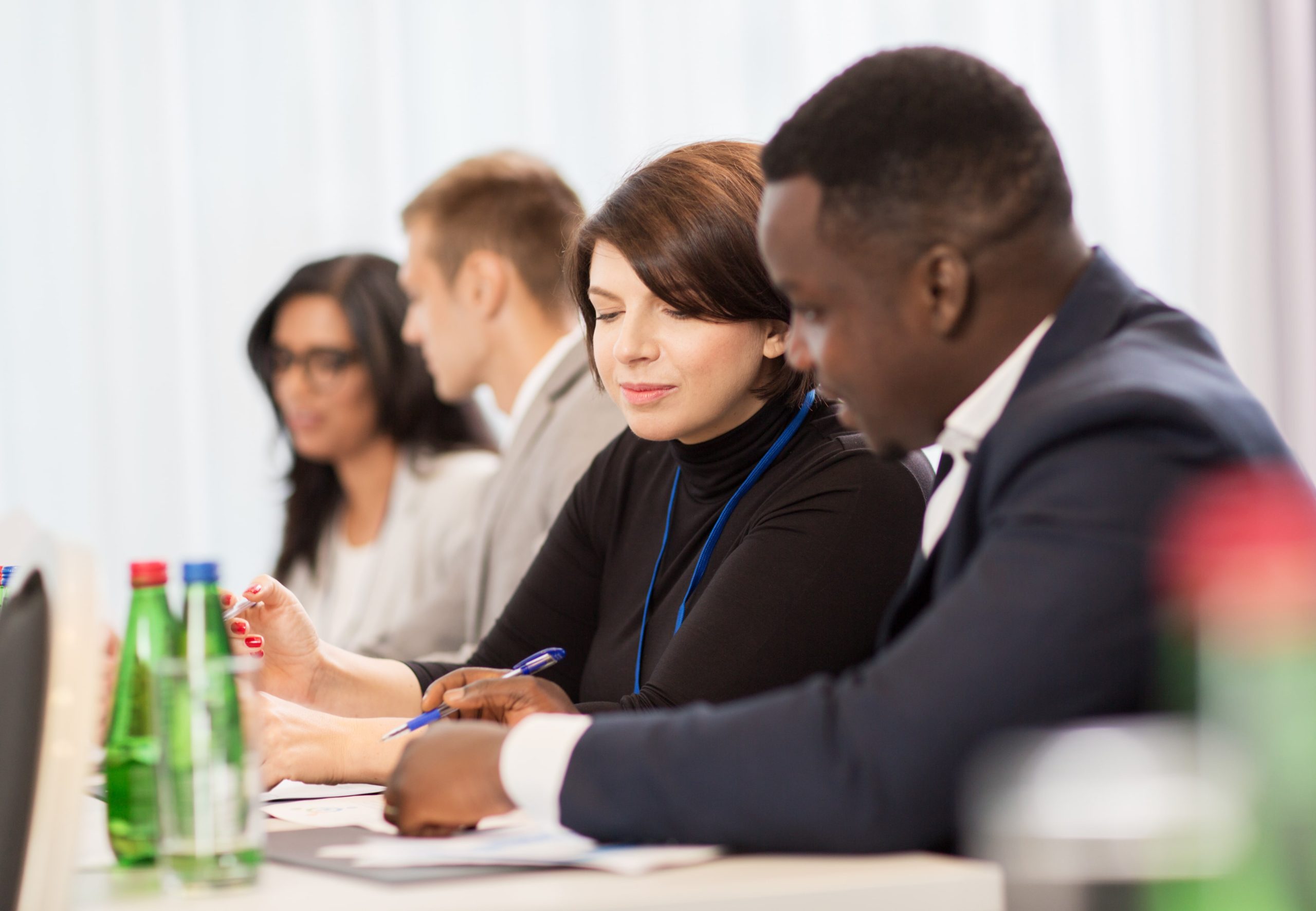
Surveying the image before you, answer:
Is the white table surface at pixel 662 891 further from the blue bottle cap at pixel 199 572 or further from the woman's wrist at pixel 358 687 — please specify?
the woman's wrist at pixel 358 687

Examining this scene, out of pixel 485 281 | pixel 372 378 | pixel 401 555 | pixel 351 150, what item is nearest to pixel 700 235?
pixel 485 281

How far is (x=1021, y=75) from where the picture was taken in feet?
12.6

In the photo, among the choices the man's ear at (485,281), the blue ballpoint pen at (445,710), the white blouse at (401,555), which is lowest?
the white blouse at (401,555)

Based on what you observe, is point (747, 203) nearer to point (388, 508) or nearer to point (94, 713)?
point (94, 713)

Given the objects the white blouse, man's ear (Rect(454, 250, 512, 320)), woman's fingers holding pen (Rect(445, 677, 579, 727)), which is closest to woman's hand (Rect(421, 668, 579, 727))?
woman's fingers holding pen (Rect(445, 677, 579, 727))

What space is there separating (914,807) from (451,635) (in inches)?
70.3

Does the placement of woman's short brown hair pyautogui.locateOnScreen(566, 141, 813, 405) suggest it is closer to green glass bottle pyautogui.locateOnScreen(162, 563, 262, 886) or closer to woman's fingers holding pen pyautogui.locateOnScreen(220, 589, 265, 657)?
woman's fingers holding pen pyautogui.locateOnScreen(220, 589, 265, 657)

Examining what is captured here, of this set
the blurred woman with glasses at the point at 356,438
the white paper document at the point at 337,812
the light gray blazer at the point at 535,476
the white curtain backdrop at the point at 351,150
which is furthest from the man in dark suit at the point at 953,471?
the white curtain backdrop at the point at 351,150

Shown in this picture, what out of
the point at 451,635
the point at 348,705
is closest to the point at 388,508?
the point at 451,635

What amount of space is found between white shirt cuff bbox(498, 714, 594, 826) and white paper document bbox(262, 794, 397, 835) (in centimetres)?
14

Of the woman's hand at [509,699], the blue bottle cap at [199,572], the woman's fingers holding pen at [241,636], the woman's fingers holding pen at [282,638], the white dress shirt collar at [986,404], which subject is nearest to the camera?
the blue bottle cap at [199,572]

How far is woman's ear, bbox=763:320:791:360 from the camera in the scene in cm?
155

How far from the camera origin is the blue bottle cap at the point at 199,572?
90cm

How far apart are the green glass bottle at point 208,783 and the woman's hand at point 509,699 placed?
0.40 meters
